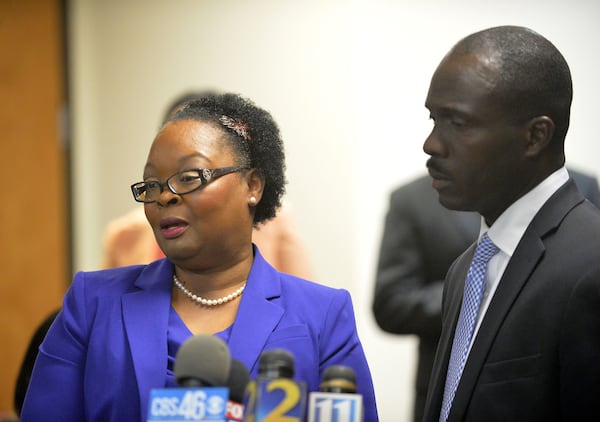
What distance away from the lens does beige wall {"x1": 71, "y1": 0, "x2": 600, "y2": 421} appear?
519 centimetres

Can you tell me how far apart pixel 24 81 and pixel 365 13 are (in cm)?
208

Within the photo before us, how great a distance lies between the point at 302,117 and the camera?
544cm

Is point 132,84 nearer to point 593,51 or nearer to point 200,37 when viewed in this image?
point 200,37

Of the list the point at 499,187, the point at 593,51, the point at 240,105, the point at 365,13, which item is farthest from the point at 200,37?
the point at 499,187

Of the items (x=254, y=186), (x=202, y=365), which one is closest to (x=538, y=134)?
(x=254, y=186)

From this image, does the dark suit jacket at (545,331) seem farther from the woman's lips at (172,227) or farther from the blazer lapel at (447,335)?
the woman's lips at (172,227)

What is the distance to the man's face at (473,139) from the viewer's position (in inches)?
85.5

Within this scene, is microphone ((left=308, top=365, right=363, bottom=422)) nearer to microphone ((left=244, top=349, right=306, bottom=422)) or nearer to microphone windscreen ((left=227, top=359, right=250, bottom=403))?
microphone ((left=244, top=349, right=306, bottom=422))

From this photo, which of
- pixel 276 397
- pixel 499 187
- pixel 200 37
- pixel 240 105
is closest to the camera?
pixel 276 397

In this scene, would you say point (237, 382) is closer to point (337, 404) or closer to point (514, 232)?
point (337, 404)

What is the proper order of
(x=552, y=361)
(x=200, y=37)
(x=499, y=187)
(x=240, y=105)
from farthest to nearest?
(x=200, y=37)
(x=240, y=105)
(x=499, y=187)
(x=552, y=361)

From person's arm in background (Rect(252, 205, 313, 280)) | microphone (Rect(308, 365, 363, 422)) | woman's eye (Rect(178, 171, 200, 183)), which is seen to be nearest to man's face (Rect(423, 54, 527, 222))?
woman's eye (Rect(178, 171, 200, 183))

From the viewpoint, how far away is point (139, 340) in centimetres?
221

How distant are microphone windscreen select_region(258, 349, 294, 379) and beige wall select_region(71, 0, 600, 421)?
3627 millimetres
